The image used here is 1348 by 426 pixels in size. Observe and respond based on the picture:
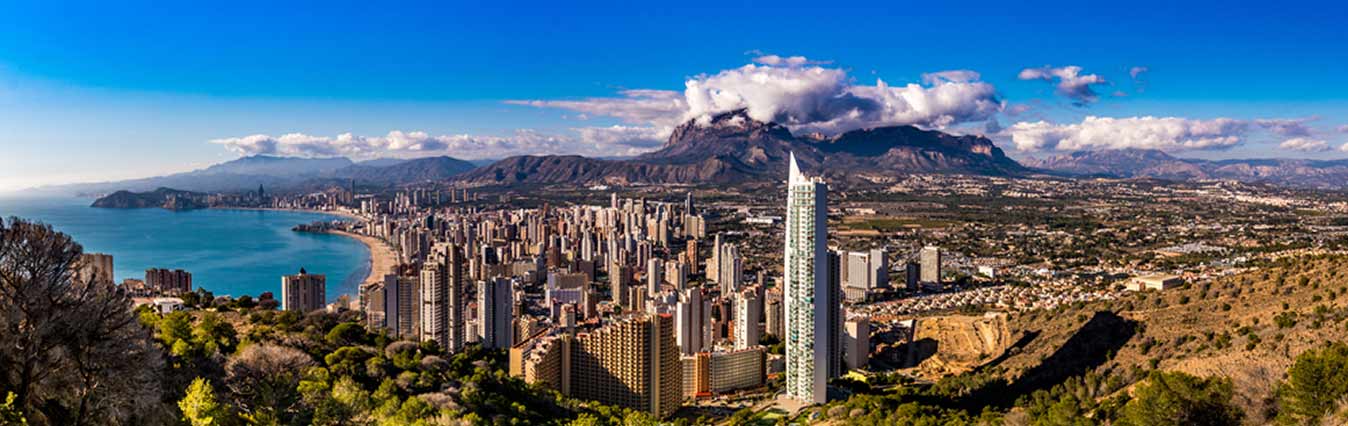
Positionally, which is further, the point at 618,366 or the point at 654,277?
the point at 654,277

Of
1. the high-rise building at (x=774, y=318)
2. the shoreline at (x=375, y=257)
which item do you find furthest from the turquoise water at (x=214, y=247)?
the high-rise building at (x=774, y=318)

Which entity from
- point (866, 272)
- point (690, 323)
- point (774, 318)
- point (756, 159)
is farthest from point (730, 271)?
point (756, 159)

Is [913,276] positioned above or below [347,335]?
below

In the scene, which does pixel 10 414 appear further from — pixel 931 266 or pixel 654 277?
pixel 931 266

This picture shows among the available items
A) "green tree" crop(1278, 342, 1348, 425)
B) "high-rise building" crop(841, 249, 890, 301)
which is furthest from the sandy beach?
"green tree" crop(1278, 342, 1348, 425)

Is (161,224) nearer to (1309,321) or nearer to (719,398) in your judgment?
(719,398)

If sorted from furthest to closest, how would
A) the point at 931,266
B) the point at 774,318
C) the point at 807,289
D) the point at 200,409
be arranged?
1. the point at 931,266
2. the point at 774,318
3. the point at 807,289
4. the point at 200,409

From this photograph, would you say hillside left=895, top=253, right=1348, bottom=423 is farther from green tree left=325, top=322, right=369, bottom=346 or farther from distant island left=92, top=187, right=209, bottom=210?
distant island left=92, top=187, right=209, bottom=210
